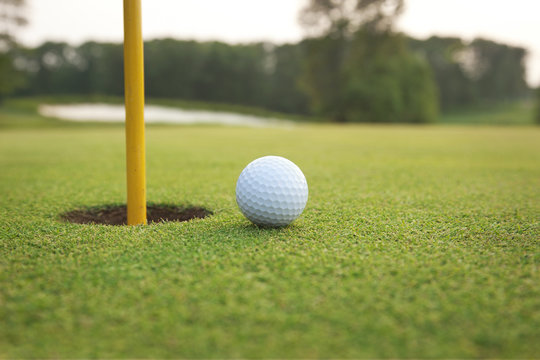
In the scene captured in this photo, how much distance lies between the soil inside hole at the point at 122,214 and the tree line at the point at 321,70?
94.0ft

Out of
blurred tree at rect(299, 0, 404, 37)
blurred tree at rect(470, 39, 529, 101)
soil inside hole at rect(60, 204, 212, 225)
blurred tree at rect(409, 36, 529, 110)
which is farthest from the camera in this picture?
blurred tree at rect(470, 39, 529, 101)

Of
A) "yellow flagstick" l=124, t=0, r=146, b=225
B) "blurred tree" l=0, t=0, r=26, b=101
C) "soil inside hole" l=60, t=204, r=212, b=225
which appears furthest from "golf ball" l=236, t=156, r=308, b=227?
"blurred tree" l=0, t=0, r=26, b=101

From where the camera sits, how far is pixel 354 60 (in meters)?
39.2

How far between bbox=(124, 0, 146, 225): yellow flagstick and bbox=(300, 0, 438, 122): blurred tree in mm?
37299

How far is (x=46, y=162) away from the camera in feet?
20.8

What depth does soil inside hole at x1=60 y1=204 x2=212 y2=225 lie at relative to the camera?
309 centimetres

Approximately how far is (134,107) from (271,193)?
105 cm

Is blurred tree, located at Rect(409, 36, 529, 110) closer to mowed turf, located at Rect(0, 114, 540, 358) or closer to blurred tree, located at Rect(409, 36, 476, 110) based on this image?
blurred tree, located at Rect(409, 36, 476, 110)

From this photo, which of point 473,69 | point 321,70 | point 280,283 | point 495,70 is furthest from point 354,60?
point 280,283

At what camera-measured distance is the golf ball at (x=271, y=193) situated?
2.52 m

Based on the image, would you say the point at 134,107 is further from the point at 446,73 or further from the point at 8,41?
the point at 446,73

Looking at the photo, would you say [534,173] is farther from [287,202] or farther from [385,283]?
[385,283]

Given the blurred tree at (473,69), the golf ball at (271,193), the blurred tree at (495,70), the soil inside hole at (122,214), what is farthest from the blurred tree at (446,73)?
the golf ball at (271,193)

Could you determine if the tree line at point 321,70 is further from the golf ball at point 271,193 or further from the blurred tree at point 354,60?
the golf ball at point 271,193
